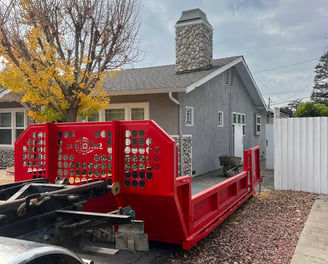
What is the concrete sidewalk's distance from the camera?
12.0 ft

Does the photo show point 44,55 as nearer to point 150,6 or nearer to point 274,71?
point 150,6

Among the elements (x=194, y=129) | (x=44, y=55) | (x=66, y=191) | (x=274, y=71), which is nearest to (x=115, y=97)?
(x=194, y=129)

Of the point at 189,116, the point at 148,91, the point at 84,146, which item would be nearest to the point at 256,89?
the point at 189,116

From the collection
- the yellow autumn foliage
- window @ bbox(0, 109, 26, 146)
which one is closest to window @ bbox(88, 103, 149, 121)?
the yellow autumn foliage

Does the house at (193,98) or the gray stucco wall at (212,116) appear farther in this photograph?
the gray stucco wall at (212,116)

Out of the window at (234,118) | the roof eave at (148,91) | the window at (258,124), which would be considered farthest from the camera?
the window at (258,124)

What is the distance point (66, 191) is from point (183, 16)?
1147 centimetres

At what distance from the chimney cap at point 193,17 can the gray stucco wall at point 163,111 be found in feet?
12.9

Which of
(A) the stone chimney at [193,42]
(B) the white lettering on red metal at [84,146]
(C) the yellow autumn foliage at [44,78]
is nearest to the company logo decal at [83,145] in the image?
(B) the white lettering on red metal at [84,146]

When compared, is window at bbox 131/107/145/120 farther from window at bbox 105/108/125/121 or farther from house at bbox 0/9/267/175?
window at bbox 105/108/125/121

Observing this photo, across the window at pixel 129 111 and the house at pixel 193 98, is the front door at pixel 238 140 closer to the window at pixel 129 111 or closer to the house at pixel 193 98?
the house at pixel 193 98

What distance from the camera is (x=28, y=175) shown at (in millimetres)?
4125

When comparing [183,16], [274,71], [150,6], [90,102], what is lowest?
[90,102]

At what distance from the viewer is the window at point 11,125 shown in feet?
42.8
